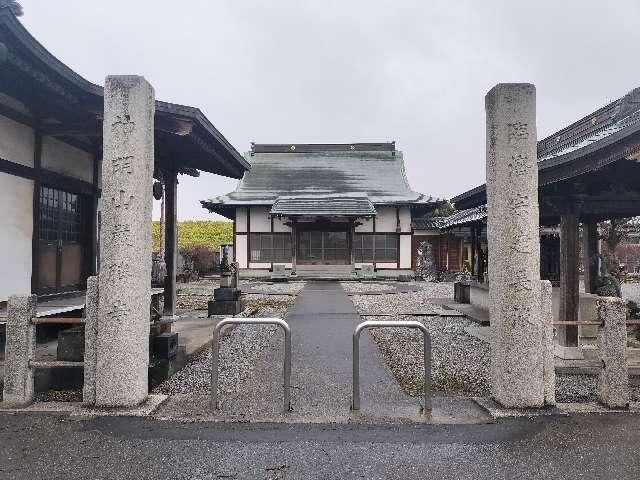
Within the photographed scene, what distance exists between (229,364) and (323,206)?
16.6 metres

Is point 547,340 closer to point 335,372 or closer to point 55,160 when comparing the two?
point 335,372

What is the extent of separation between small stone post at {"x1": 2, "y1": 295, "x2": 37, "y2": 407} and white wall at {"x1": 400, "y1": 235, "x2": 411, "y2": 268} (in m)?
20.1

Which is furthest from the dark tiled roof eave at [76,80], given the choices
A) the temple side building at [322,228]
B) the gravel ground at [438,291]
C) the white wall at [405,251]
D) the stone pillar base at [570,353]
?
the white wall at [405,251]

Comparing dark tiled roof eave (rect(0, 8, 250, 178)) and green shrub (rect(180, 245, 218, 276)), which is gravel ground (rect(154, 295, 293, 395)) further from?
green shrub (rect(180, 245, 218, 276))

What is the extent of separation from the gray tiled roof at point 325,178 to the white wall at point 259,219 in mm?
562

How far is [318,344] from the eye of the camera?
22.6 feet

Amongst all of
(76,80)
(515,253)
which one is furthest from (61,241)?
(515,253)

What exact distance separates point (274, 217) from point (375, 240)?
5720 mm

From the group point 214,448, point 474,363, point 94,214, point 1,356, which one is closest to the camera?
point 214,448

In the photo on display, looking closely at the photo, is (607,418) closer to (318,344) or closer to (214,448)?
(214,448)

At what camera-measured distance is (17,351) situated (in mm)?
3756

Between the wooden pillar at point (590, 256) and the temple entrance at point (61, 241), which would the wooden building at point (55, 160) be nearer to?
the temple entrance at point (61, 241)

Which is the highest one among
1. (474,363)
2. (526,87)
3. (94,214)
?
(526,87)

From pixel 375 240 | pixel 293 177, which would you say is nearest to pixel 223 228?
pixel 293 177
